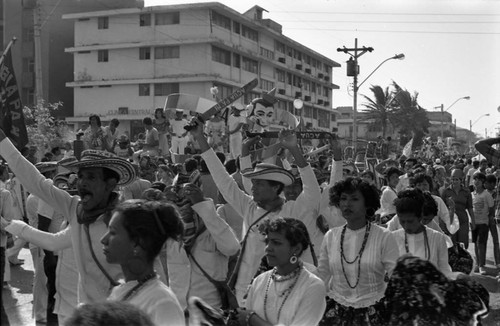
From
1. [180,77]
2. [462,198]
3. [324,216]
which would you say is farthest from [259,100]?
[180,77]

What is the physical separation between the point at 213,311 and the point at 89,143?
797 centimetres

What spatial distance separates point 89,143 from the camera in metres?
10.3

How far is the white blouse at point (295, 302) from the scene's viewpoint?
3.40 meters

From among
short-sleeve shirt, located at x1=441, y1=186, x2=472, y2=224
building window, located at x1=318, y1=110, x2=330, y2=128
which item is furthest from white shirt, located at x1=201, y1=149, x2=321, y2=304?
building window, located at x1=318, y1=110, x2=330, y2=128

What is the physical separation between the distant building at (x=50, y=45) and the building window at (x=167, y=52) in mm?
4525

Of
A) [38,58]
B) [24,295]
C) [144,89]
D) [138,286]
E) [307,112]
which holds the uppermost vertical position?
[144,89]

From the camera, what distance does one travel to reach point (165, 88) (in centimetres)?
4478

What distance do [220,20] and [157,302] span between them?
43762 mm

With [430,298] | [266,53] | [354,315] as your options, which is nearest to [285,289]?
[354,315]

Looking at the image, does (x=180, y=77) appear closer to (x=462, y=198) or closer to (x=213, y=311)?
(x=462, y=198)

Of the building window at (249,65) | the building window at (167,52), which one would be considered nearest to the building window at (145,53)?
the building window at (167,52)

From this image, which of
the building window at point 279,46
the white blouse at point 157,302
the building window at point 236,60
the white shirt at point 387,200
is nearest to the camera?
the white blouse at point 157,302

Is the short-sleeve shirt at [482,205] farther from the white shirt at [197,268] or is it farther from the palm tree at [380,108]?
the palm tree at [380,108]

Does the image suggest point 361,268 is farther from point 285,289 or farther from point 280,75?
point 280,75
